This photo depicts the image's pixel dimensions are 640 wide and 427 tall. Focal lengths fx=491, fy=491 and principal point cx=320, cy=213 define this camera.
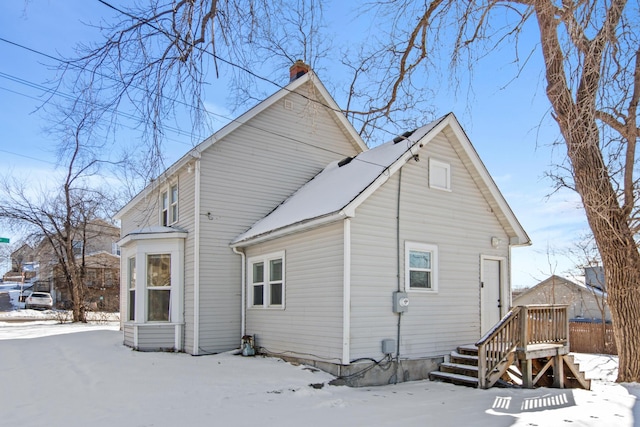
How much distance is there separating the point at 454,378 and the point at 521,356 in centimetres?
136

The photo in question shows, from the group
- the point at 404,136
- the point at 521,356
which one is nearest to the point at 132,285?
the point at 404,136

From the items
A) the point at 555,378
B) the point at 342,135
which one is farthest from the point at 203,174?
the point at 555,378

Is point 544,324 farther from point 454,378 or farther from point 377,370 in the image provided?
point 377,370

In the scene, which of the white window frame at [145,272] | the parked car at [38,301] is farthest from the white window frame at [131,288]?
the parked car at [38,301]

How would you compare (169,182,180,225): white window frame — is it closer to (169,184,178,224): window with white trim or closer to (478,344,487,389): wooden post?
(169,184,178,224): window with white trim

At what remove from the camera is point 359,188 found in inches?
386

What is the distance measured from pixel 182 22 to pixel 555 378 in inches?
389

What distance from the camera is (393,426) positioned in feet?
20.8

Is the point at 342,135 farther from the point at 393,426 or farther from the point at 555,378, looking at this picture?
the point at 393,426

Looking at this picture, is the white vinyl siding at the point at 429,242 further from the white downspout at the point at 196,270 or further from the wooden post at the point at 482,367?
the white downspout at the point at 196,270

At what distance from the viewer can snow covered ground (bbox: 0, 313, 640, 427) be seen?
6.63 meters

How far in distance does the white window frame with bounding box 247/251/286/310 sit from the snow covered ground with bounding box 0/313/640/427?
4.21 feet

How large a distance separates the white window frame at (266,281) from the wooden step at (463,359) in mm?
3795

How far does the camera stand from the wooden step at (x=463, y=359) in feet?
32.5
